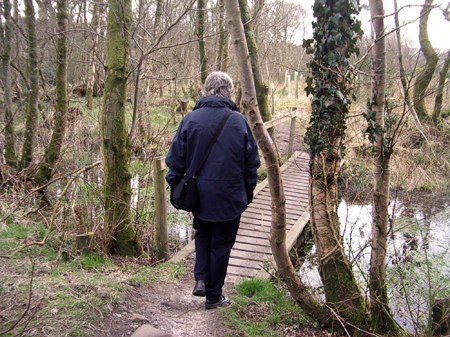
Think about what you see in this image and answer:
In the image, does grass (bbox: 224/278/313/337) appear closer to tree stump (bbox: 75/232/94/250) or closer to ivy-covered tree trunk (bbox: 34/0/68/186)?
tree stump (bbox: 75/232/94/250)

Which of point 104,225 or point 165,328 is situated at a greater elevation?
point 104,225

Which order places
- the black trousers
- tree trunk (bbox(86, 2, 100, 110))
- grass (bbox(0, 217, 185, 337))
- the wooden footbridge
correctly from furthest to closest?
tree trunk (bbox(86, 2, 100, 110)) < the wooden footbridge < the black trousers < grass (bbox(0, 217, 185, 337))

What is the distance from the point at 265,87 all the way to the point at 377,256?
5.44 metres

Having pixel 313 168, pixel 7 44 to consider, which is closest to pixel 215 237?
pixel 313 168

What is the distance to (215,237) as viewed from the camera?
9.25ft

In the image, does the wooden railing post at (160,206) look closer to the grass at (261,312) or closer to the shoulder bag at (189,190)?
the grass at (261,312)

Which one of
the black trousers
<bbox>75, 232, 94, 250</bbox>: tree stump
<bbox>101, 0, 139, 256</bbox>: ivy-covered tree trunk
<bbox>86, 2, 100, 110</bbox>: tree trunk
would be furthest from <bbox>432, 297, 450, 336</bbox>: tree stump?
<bbox>86, 2, 100, 110</bbox>: tree trunk

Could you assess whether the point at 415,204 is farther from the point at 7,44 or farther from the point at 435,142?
the point at 7,44

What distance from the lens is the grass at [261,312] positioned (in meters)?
2.67

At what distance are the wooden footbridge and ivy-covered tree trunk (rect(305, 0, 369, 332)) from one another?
269mm

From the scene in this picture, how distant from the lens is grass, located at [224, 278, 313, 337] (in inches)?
105

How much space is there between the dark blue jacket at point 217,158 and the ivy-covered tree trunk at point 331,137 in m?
0.50

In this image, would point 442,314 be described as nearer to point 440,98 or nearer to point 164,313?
point 164,313

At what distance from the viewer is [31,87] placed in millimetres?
6273
